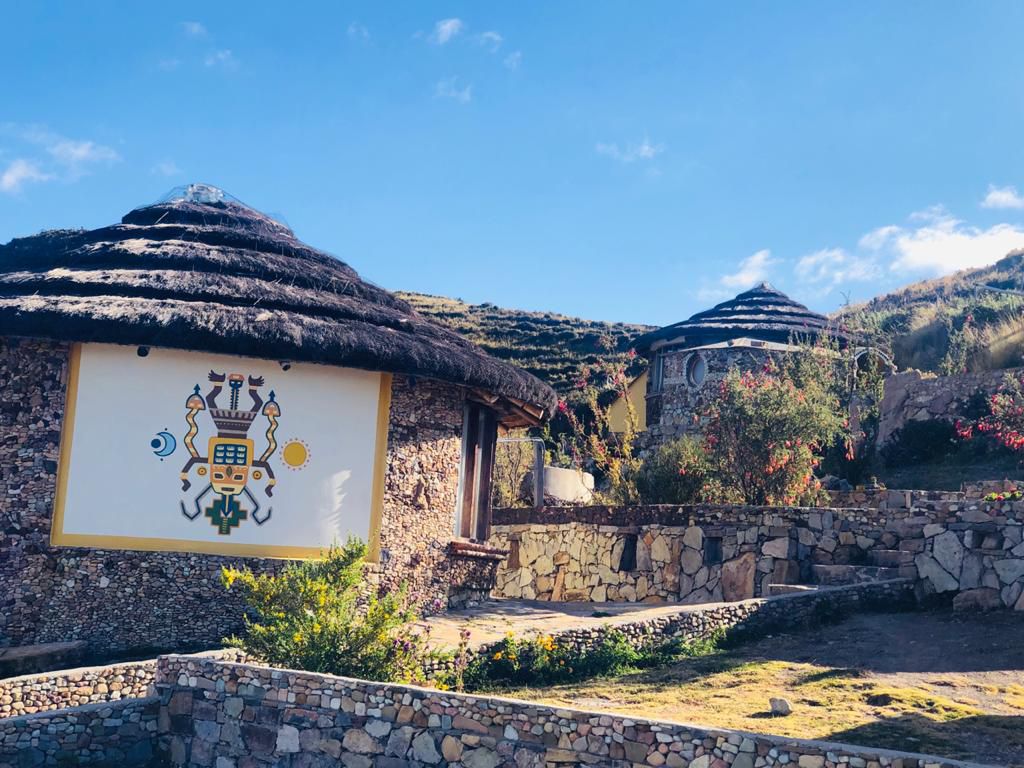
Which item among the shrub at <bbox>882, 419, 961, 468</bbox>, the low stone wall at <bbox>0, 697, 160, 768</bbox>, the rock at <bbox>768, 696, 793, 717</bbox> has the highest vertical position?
the shrub at <bbox>882, 419, 961, 468</bbox>

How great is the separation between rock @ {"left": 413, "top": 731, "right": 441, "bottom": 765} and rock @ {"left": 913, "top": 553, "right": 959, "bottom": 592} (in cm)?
778

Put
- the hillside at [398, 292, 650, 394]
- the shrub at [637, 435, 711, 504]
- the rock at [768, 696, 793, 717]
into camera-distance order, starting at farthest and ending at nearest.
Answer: the hillside at [398, 292, 650, 394], the shrub at [637, 435, 711, 504], the rock at [768, 696, 793, 717]

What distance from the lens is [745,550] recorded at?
1678cm

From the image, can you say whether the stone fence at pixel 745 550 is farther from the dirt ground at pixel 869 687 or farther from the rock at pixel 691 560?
Answer: the dirt ground at pixel 869 687

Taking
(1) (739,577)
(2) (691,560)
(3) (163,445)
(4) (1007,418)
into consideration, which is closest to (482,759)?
(3) (163,445)

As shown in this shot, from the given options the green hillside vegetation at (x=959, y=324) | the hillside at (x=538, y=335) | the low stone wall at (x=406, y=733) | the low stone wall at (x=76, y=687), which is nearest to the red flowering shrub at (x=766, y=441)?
the green hillside vegetation at (x=959, y=324)

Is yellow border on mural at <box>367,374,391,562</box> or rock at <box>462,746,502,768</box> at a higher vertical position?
yellow border on mural at <box>367,374,391,562</box>

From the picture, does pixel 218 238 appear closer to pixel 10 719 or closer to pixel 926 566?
pixel 10 719

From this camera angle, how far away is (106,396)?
14305 mm

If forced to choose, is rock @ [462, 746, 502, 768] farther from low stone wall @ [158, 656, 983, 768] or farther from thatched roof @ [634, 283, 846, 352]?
thatched roof @ [634, 283, 846, 352]

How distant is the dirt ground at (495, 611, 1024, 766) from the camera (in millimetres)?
9211

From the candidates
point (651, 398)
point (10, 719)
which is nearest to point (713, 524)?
point (10, 719)

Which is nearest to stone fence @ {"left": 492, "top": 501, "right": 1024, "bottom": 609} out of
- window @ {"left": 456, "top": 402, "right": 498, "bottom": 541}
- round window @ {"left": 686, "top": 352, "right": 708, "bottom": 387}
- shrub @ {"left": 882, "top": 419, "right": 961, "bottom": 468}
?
window @ {"left": 456, "top": 402, "right": 498, "bottom": 541}

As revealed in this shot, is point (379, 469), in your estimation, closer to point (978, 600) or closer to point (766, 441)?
point (766, 441)
